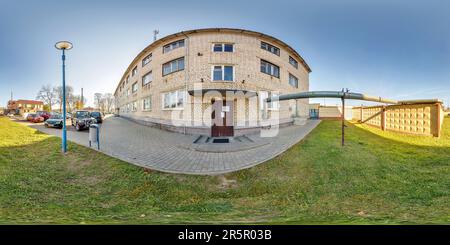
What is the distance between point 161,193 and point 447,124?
53.5ft

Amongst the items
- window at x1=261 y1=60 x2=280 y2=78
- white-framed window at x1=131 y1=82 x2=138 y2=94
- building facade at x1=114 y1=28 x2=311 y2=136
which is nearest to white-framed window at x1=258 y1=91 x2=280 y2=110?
building facade at x1=114 y1=28 x2=311 y2=136

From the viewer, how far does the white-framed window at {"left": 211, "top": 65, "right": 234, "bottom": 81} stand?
13.6 meters

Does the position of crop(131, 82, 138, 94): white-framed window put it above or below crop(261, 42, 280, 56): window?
below

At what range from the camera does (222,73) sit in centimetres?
1359

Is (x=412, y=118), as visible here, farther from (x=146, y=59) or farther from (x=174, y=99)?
(x=146, y=59)

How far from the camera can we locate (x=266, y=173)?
6137 mm

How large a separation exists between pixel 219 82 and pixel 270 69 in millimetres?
4679

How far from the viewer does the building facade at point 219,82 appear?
1332cm

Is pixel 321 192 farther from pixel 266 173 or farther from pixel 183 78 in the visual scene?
pixel 183 78

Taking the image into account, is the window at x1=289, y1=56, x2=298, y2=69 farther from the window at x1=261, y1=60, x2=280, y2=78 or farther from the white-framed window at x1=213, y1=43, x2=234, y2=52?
the white-framed window at x1=213, y1=43, x2=234, y2=52

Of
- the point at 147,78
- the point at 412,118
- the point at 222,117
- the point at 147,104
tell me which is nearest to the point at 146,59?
the point at 147,78

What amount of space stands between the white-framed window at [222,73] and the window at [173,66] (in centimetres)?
255

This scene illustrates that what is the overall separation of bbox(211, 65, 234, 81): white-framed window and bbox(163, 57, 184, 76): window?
2.55m

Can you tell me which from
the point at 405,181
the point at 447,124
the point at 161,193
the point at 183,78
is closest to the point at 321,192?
the point at 405,181
